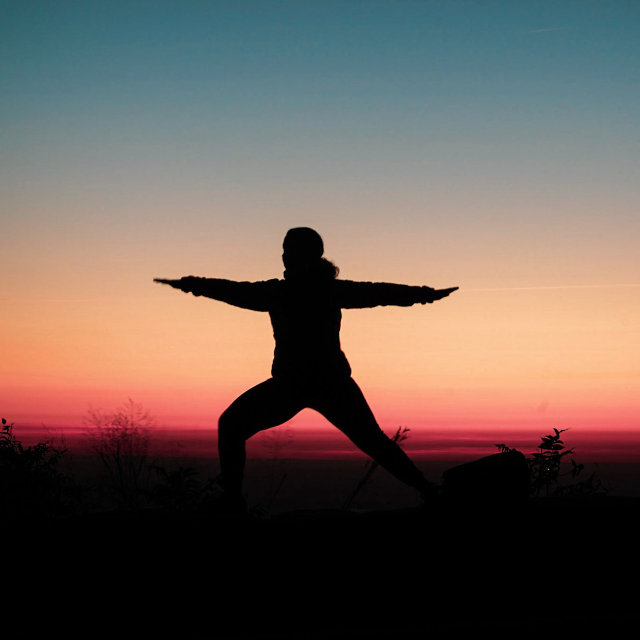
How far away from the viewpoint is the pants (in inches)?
281

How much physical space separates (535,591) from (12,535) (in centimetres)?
408

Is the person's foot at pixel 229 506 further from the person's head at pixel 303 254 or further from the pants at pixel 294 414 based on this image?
the person's head at pixel 303 254

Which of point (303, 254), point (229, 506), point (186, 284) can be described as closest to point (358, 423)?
point (229, 506)

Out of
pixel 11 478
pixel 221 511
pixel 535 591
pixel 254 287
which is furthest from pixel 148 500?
pixel 535 591

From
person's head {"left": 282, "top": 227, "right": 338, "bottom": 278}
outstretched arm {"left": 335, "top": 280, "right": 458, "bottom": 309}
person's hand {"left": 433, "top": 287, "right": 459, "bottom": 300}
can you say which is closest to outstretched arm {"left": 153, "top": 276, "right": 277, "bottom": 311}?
person's head {"left": 282, "top": 227, "right": 338, "bottom": 278}

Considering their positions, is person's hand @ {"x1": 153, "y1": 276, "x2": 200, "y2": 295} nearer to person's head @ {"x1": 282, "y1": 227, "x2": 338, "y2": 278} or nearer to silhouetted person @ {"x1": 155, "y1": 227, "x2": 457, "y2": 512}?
silhouetted person @ {"x1": 155, "y1": 227, "x2": 457, "y2": 512}

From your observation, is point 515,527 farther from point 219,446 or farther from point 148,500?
point 148,500

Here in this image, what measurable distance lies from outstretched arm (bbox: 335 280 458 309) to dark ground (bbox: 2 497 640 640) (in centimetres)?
181

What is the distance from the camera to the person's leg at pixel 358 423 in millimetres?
7184

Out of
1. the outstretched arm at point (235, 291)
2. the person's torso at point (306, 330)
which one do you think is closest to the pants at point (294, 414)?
the person's torso at point (306, 330)

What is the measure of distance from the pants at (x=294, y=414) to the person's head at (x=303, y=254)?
3.19 ft

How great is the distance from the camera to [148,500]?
29.4 ft

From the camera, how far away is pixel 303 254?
24.7 feet

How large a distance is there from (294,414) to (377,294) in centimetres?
128
